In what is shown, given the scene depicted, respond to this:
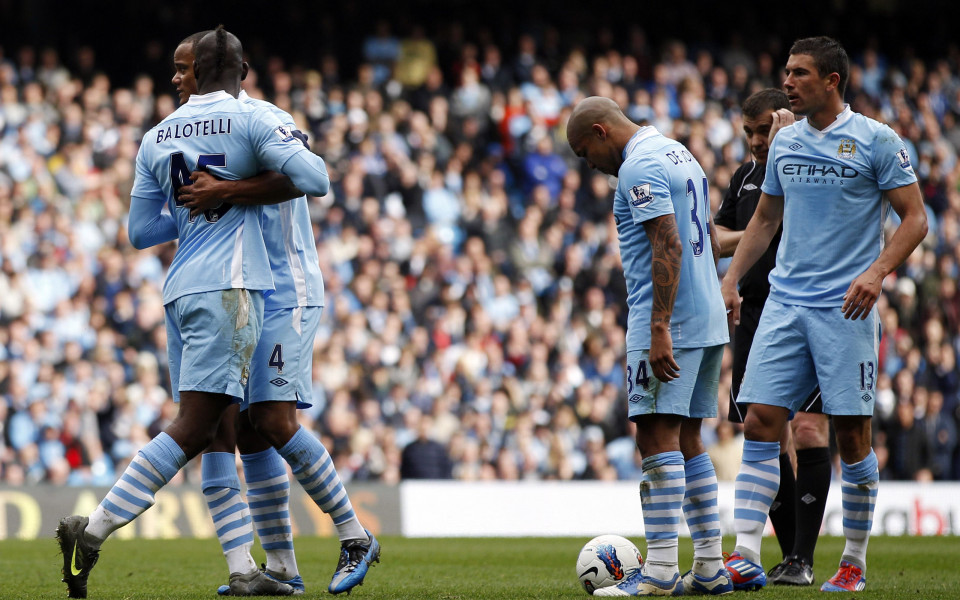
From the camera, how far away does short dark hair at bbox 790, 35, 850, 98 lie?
5777mm

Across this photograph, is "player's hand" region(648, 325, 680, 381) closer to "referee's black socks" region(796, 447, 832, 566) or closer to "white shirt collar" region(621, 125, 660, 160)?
"white shirt collar" region(621, 125, 660, 160)

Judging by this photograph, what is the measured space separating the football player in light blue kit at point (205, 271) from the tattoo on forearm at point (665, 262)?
1.39 metres

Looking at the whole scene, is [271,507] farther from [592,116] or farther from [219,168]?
[592,116]

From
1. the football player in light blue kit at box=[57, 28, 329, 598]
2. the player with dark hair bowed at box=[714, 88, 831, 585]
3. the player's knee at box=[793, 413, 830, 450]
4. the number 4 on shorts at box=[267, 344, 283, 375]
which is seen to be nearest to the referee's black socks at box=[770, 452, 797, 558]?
the player with dark hair bowed at box=[714, 88, 831, 585]

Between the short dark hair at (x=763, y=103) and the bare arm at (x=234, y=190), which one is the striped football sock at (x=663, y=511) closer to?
the bare arm at (x=234, y=190)

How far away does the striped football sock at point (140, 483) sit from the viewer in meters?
5.02

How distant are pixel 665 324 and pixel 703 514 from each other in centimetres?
91

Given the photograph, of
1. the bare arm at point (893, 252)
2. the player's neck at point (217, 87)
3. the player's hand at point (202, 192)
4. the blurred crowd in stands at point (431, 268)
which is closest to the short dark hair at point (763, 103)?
the bare arm at point (893, 252)

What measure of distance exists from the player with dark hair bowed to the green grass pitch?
36cm

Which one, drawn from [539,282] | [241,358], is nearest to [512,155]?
[539,282]

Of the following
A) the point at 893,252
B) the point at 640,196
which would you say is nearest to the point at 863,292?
the point at 893,252

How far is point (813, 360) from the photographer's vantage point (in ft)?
18.9

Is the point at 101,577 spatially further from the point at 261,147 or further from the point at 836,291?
the point at 836,291

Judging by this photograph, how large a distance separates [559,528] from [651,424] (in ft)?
24.0
